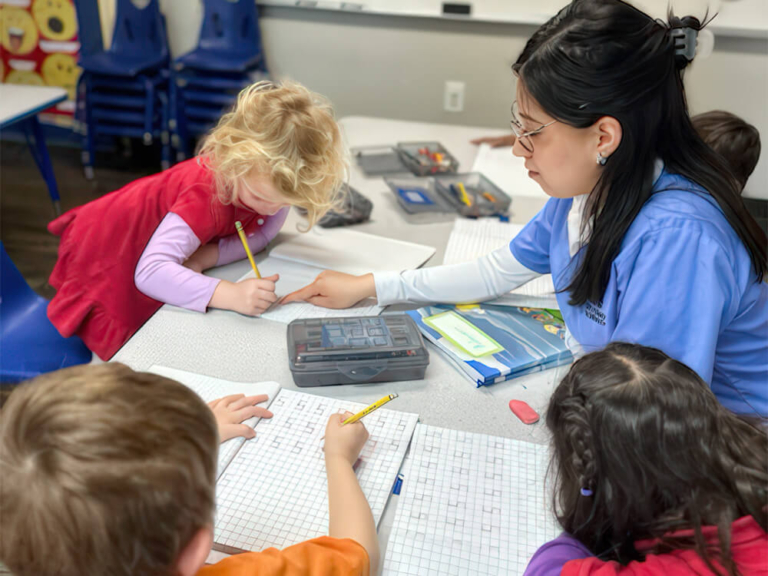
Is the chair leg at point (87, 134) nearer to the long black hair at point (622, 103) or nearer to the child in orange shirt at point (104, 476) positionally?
the long black hair at point (622, 103)

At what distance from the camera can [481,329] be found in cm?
111

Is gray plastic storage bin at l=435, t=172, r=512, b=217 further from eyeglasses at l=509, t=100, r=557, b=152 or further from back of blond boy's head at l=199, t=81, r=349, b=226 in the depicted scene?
eyeglasses at l=509, t=100, r=557, b=152

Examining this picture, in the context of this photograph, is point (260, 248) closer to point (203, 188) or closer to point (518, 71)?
point (203, 188)

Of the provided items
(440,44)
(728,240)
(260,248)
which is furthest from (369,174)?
(440,44)

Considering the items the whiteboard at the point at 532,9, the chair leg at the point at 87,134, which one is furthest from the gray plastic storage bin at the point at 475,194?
the chair leg at the point at 87,134

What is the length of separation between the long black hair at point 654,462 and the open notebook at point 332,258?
0.58m

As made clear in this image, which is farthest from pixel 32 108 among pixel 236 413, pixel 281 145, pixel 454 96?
pixel 236 413

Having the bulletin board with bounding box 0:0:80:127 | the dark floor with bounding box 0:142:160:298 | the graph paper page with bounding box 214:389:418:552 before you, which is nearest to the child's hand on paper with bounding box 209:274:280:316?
the graph paper page with bounding box 214:389:418:552

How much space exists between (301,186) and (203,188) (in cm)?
20

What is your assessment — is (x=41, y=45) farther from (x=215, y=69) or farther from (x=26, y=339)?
(x=26, y=339)

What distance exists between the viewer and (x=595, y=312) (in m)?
0.96

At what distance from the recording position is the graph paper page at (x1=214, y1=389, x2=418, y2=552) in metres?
0.73

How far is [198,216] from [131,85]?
2.40 metres

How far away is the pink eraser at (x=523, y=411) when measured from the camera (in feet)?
3.01
